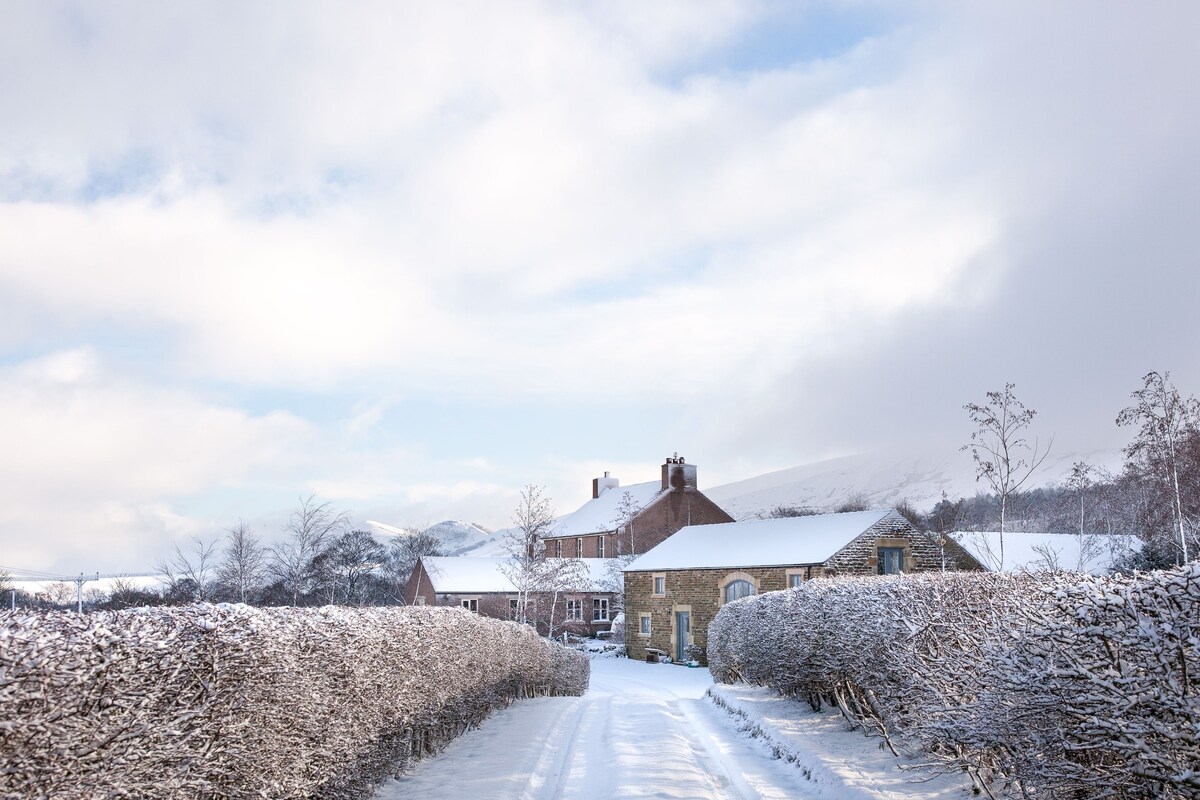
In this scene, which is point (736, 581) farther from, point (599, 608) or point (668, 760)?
point (668, 760)

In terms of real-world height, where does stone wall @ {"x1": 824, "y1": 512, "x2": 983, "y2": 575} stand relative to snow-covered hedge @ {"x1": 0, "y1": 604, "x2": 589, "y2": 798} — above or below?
above

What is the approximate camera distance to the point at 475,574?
55.2 meters

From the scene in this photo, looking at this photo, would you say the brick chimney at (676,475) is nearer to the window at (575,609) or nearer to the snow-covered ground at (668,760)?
the window at (575,609)

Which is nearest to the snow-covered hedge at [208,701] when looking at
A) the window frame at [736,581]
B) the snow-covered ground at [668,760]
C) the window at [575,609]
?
the snow-covered ground at [668,760]

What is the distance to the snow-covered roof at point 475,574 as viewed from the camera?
175ft

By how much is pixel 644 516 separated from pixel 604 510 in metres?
5.93

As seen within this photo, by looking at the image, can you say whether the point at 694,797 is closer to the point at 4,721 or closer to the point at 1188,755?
the point at 1188,755

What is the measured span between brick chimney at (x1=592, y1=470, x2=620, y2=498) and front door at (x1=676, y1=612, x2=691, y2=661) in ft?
98.1

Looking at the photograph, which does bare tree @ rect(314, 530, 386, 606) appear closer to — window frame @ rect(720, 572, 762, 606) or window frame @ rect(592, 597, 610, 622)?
window frame @ rect(592, 597, 610, 622)

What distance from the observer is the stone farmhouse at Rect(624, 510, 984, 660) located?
34.6 m

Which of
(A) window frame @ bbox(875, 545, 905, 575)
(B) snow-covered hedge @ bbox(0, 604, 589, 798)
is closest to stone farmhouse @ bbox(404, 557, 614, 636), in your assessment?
(A) window frame @ bbox(875, 545, 905, 575)

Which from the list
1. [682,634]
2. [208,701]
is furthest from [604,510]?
[208,701]

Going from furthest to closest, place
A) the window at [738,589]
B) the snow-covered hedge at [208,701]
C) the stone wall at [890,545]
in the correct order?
the window at [738,589] < the stone wall at [890,545] < the snow-covered hedge at [208,701]

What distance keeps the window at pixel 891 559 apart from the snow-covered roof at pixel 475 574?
76.5 feet
